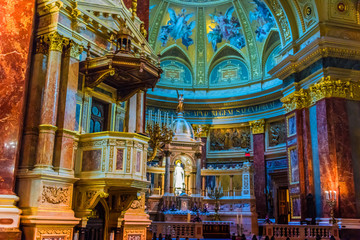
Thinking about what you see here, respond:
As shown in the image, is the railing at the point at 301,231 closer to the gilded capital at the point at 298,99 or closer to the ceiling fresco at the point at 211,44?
the gilded capital at the point at 298,99

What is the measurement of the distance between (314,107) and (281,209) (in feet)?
27.2

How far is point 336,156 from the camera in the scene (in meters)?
14.6

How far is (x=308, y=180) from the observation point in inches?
619

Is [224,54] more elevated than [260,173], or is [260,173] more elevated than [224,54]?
[224,54]

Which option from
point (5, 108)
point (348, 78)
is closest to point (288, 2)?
point (348, 78)

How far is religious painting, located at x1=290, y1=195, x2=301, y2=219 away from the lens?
52.3ft

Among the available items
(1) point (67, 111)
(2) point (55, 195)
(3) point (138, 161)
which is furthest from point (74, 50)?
(2) point (55, 195)

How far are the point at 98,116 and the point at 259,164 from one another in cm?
1483

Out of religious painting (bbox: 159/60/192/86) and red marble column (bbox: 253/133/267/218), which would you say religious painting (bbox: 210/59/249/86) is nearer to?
religious painting (bbox: 159/60/192/86)

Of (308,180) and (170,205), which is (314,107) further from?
(170,205)

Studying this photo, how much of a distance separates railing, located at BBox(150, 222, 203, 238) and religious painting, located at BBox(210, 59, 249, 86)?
14067 mm

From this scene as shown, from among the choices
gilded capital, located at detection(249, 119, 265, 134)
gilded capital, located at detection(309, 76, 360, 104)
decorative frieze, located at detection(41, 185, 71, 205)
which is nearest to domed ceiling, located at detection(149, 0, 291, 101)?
gilded capital, located at detection(249, 119, 265, 134)

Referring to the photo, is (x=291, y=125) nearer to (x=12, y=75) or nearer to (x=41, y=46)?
(x=41, y=46)

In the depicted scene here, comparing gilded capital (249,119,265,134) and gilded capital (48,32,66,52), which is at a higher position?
gilded capital (249,119,265,134)
